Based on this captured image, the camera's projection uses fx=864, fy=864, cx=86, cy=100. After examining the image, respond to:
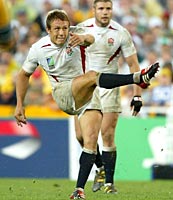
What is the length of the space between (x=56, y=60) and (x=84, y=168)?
1.42 m

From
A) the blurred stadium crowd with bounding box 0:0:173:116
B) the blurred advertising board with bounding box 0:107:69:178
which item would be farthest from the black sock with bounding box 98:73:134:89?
the blurred stadium crowd with bounding box 0:0:173:116

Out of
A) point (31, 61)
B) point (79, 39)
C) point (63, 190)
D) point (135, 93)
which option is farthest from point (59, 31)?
point (63, 190)

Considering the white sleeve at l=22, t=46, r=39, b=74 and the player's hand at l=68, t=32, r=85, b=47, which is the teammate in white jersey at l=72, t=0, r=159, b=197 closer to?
the white sleeve at l=22, t=46, r=39, b=74

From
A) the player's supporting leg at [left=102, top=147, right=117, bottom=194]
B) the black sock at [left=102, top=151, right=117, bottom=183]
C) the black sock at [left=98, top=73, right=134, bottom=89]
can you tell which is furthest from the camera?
the black sock at [left=102, top=151, right=117, bottom=183]

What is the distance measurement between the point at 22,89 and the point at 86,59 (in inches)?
35.9

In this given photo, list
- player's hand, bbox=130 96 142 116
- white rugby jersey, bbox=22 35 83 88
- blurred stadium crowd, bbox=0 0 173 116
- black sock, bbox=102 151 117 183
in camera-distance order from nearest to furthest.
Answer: white rugby jersey, bbox=22 35 83 88 → player's hand, bbox=130 96 142 116 → black sock, bbox=102 151 117 183 → blurred stadium crowd, bbox=0 0 173 116

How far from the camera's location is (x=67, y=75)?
35.9 feet

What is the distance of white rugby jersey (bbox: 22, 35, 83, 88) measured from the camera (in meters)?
10.8

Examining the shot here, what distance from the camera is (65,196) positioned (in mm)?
11141

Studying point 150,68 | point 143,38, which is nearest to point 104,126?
point 150,68

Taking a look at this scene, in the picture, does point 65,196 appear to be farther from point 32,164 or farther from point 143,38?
point 143,38

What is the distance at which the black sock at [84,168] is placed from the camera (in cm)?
1049

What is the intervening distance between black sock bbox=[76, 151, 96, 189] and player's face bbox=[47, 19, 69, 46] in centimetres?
143

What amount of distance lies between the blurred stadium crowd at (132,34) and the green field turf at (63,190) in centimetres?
265
